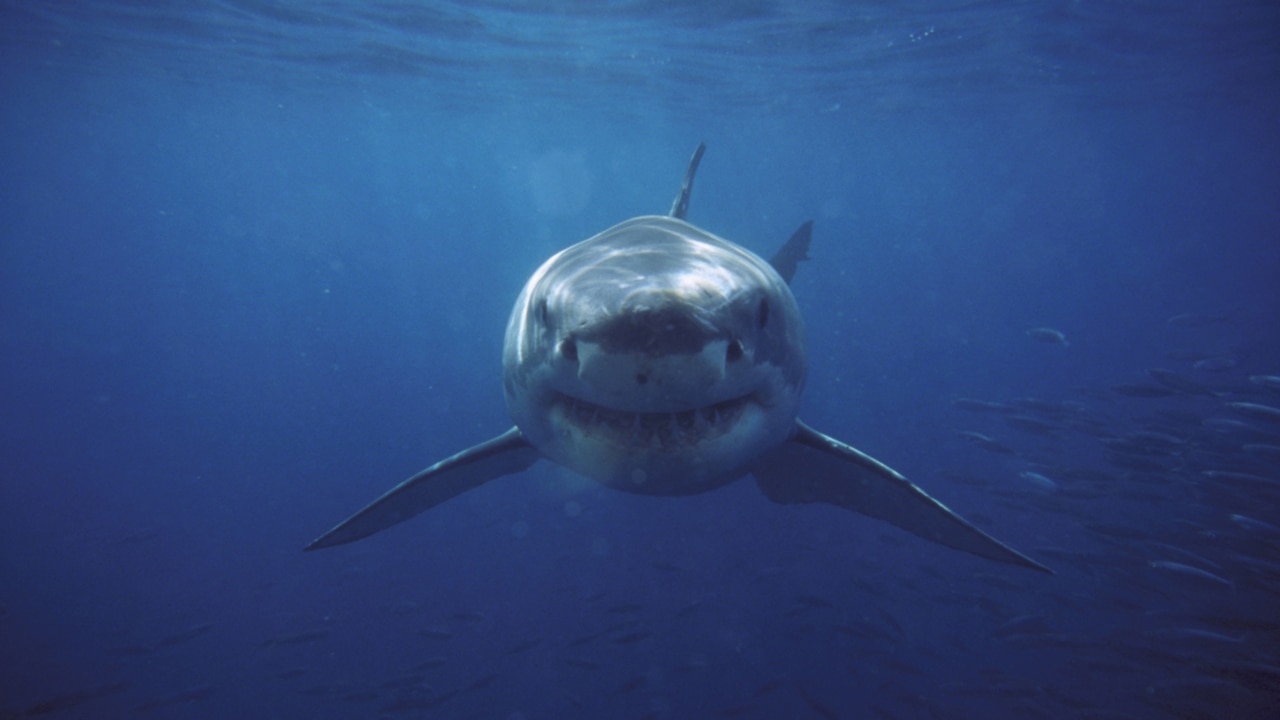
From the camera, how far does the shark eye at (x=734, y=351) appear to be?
7.34 feet

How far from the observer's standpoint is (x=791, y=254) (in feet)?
29.4

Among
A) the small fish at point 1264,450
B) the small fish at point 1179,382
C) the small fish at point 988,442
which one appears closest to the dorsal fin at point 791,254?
the small fish at point 988,442

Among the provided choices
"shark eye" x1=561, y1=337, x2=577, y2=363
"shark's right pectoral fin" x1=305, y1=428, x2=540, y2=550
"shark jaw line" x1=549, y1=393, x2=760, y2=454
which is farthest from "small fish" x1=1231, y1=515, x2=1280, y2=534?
"shark eye" x1=561, y1=337, x2=577, y2=363

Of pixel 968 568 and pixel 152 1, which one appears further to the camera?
pixel 152 1

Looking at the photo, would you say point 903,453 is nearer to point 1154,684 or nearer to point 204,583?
point 1154,684

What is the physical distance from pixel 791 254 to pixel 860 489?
5148mm

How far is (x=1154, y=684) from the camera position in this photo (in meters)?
6.80

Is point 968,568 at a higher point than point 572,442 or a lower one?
lower

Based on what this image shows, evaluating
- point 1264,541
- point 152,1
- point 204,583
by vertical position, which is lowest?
point 204,583

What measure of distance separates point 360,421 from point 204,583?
12995 millimetres

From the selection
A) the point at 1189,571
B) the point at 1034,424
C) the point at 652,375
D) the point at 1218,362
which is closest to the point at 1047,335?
the point at 1218,362

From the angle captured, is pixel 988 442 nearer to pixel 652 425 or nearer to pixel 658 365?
pixel 652 425

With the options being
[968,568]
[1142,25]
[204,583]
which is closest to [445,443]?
[204,583]

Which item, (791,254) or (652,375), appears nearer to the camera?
(652,375)
